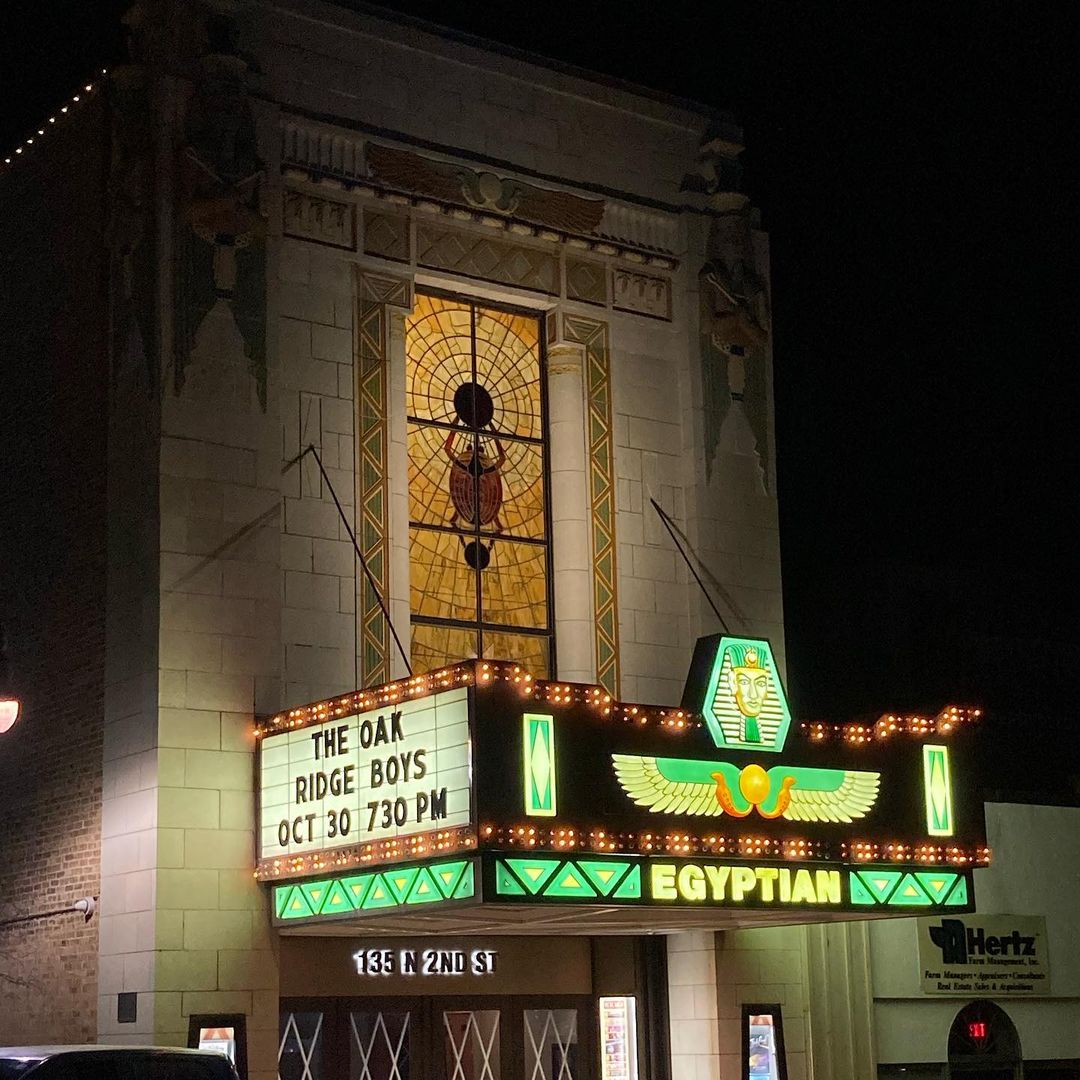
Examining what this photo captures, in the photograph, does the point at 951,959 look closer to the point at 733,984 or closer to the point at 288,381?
the point at 733,984

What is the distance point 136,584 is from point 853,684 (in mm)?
12035

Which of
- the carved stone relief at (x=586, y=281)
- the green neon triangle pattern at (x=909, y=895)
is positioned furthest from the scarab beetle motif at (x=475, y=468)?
the green neon triangle pattern at (x=909, y=895)

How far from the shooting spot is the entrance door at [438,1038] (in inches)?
743

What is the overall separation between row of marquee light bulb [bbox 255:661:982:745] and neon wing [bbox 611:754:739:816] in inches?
13.0

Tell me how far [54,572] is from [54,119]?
5.12 metres

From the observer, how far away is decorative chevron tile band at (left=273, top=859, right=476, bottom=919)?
618 inches

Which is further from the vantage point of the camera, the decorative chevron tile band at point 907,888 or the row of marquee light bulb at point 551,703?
the decorative chevron tile band at point 907,888

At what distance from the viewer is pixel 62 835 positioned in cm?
1908

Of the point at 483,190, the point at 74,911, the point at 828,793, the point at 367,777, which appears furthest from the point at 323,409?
the point at 828,793

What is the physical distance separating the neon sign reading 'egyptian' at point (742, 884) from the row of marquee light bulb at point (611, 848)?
16 centimetres

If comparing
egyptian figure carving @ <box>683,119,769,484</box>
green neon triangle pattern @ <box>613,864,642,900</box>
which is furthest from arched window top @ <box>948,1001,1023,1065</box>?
green neon triangle pattern @ <box>613,864,642,900</box>

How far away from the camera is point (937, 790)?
18.8 metres

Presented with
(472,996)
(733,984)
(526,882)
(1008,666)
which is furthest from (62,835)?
(1008,666)

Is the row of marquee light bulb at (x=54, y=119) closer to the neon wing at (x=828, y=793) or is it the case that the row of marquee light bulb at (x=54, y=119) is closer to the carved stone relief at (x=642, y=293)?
Answer: the carved stone relief at (x=642, y=293)
